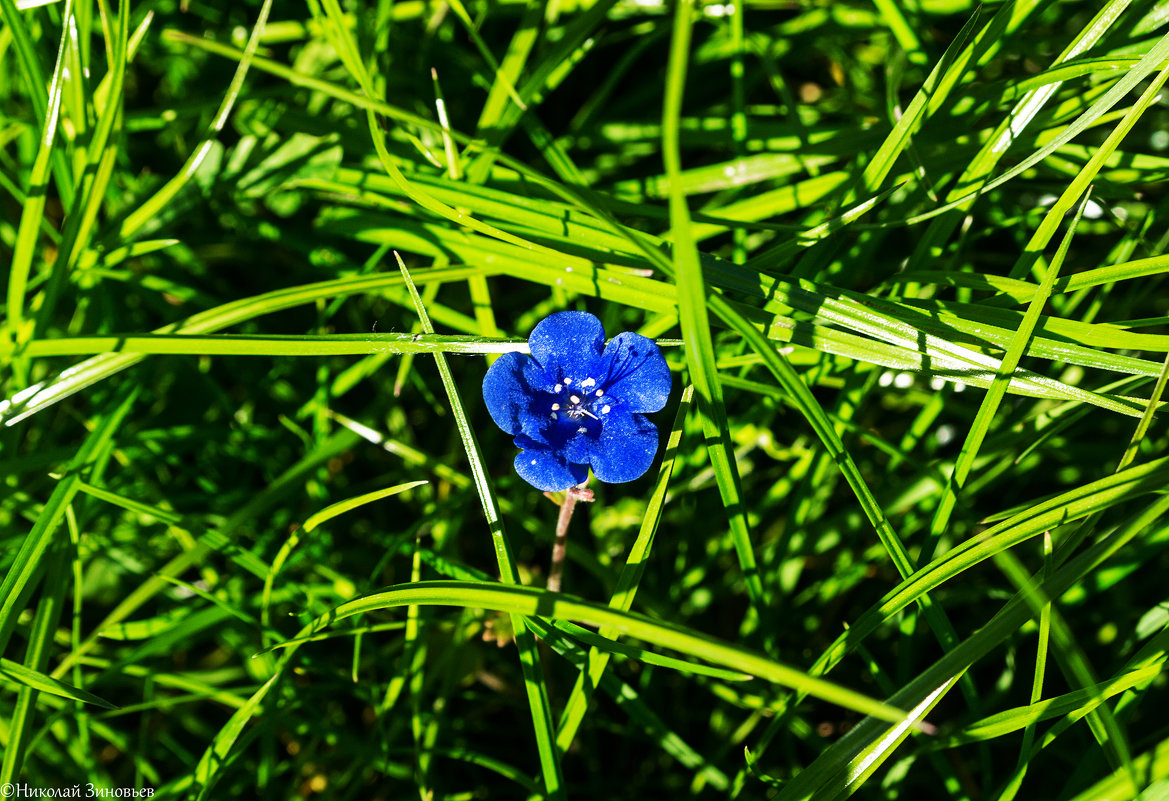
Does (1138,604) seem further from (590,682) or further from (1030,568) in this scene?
(590,682)

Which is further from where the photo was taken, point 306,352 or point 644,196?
point 644,196

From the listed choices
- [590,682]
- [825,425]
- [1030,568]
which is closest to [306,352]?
[590,682]

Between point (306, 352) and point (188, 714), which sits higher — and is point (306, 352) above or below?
above

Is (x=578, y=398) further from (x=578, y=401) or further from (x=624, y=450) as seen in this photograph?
(x=624, y=450)

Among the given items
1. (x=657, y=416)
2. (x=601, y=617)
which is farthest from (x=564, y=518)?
(x=657, y=416)

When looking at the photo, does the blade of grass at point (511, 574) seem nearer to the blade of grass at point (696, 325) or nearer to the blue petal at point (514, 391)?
the blue petal at point (514, 391)

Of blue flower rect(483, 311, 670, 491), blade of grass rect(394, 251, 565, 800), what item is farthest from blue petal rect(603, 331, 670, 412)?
blade of grass rect(394, 251, 565, 800)

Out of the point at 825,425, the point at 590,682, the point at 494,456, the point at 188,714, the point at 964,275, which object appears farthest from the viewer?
the point at 494,456
